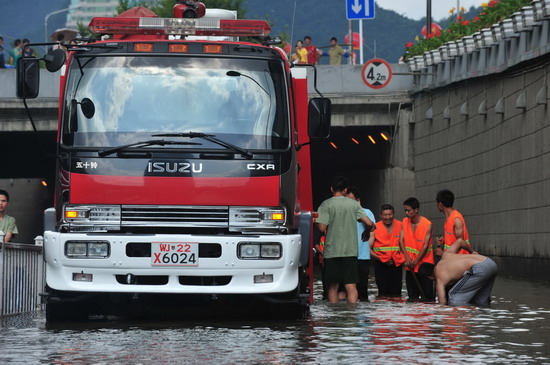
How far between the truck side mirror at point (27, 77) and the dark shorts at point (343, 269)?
5.27 metres

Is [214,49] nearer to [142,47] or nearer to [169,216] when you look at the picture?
[142,47]

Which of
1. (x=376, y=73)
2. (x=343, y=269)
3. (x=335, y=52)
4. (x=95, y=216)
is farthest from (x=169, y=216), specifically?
(x=335, y=52)

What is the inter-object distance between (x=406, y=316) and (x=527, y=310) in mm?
2411

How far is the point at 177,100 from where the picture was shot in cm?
1376

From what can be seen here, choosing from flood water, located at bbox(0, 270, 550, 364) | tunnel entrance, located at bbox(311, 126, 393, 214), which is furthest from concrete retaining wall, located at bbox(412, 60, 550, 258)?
flood water, located at bbox(0, 270, 550, 364)

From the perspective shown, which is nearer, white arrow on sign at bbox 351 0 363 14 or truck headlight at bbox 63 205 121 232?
truck headlight at bbox 63 205 121 232

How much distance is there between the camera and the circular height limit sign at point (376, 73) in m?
36.8

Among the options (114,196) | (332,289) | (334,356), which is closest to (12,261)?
(114,196)

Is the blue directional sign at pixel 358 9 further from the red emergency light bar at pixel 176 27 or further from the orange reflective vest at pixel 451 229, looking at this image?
the red emergency light bar at pixel 176 27

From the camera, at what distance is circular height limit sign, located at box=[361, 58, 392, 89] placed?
121 feet

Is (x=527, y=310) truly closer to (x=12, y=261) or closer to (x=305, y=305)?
(x=305, y=305)

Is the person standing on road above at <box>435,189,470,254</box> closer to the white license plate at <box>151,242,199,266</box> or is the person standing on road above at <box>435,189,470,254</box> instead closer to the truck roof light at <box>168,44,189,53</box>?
the truck roof light at <box>168,44,189,53</box>

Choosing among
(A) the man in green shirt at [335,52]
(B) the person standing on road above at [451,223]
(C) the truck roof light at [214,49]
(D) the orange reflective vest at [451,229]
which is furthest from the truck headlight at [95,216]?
(A) the man in green shirt at [335,52]

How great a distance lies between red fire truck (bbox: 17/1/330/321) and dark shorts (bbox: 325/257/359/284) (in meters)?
3.40
